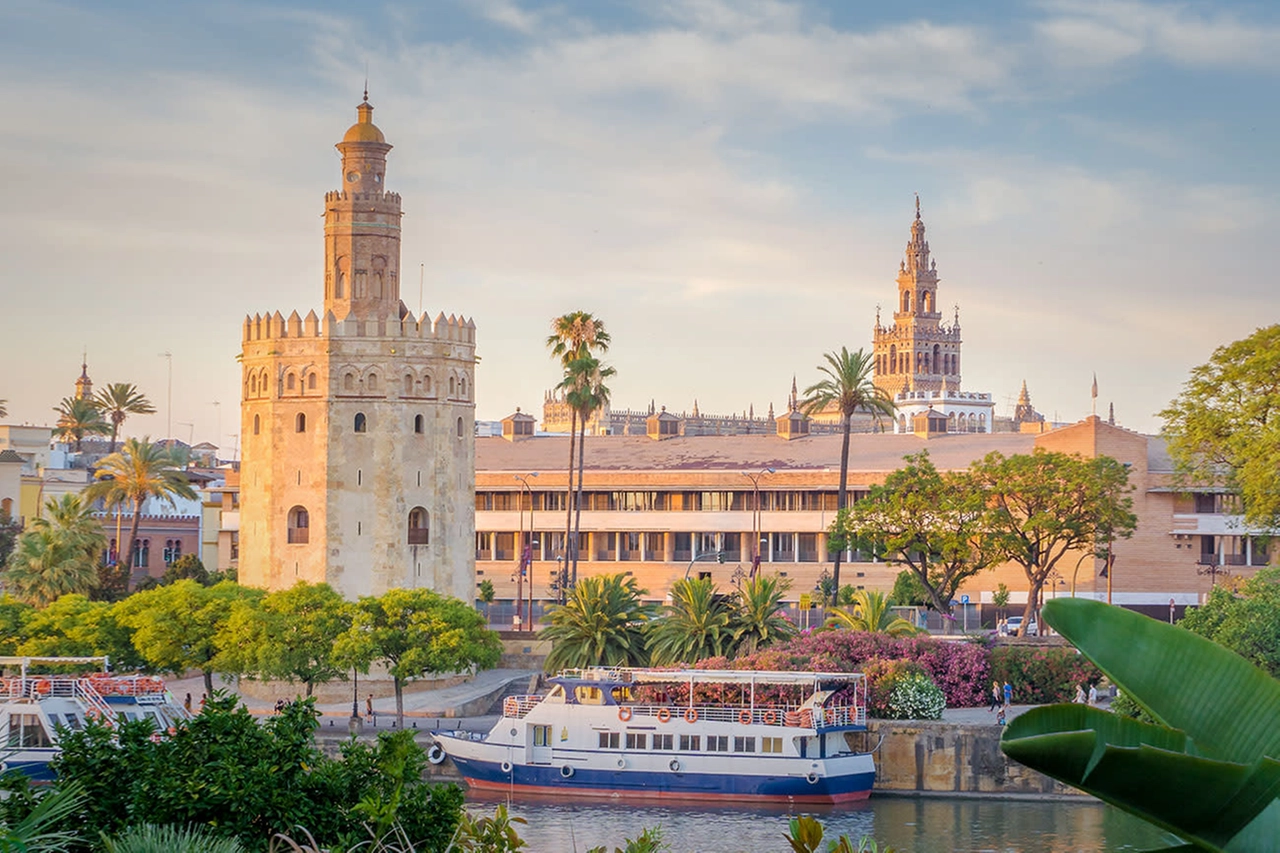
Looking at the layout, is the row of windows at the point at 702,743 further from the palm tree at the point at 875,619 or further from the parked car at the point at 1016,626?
the parked car at the point at 1016,626

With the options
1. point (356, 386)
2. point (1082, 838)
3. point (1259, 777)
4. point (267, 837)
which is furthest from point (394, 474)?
point (1259, 777)

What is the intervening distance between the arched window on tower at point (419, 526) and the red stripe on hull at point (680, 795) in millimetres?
18220

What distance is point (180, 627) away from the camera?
5606 cm

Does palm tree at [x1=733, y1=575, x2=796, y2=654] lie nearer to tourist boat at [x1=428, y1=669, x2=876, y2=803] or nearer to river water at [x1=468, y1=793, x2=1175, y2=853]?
tourist boat at [x1=428, y1=669, x2=876, y2=803]

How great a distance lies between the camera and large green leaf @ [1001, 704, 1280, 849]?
9.34 metres

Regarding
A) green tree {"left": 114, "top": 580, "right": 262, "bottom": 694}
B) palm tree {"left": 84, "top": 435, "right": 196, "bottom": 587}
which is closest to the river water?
green tree {"left": 114, "top": 580, "right": 262, "bottom": 694}

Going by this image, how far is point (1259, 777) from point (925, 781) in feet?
134

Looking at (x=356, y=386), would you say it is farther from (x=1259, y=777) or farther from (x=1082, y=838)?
(x=1259, y=777)

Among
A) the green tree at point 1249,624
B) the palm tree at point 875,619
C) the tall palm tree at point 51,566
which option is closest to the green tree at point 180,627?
the tall palm tree at point 51,566

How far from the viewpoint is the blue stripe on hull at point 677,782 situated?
47.5 m

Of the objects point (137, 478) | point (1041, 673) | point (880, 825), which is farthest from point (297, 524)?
point (880, 825)

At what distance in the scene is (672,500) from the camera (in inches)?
3457

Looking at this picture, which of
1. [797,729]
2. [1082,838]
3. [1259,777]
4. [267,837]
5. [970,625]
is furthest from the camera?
[970,625]

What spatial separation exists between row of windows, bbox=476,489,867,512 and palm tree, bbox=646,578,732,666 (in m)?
31.0
